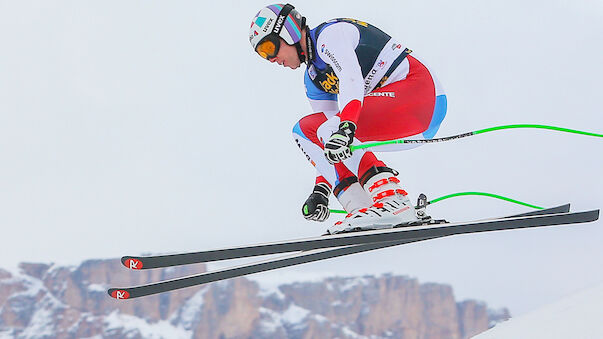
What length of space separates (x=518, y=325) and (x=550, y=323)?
165 millimetres

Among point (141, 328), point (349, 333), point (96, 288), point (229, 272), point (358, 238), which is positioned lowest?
point (358, 238)

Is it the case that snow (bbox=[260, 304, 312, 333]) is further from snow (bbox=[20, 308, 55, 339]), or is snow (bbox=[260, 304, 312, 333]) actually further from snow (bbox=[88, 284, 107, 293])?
snow (bbox=[20, 308, 55, 339])

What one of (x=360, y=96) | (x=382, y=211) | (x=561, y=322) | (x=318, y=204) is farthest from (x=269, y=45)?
(x=561, y=322)

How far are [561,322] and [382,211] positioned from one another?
112cm

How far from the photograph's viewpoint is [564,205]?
4.22 m

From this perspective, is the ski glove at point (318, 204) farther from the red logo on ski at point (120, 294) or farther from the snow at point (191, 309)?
the snow at point (191, 309)

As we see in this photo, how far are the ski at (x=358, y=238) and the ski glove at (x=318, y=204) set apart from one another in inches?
18.8

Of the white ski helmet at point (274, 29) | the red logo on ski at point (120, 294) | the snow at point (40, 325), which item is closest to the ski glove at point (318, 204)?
the white ski helmet at point (274, 29)

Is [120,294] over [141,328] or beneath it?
beneath

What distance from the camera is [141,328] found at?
62844mm

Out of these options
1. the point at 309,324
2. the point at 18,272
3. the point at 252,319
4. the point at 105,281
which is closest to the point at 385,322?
the point at 309,324

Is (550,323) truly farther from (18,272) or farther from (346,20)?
(18,272)

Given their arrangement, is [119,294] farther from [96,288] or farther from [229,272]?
[96,288]

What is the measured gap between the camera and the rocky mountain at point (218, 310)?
56594 millimetres
